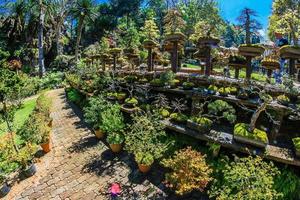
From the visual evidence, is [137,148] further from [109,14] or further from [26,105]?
[109,14]

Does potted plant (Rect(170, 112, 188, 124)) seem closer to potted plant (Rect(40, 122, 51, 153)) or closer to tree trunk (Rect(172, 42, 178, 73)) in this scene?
tree trunk (Rect(172, 42, 178, 73))

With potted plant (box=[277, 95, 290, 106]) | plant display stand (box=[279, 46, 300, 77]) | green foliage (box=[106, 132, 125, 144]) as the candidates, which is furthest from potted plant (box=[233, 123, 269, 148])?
green foliage (box=[106, 132, 125, 144])

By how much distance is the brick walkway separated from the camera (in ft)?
29.4

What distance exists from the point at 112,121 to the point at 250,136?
5.67 m

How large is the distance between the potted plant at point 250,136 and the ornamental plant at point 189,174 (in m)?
1.31

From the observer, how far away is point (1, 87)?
36.6 feet

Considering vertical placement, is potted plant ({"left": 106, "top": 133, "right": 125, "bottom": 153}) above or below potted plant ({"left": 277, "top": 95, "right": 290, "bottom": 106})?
below

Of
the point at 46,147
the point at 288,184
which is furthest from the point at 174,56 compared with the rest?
the point at 288,184

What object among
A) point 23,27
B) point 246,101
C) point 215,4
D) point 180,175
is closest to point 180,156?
point 180,175

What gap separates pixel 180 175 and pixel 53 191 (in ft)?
14.6

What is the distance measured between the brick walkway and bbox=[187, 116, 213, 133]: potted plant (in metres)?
2.01

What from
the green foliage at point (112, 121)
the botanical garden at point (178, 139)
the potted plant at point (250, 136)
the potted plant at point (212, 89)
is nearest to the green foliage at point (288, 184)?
the botanical garden at point (178, 139)

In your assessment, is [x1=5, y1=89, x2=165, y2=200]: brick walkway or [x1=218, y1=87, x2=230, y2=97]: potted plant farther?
[x1=218, y1=87, x2=230, y2=97]: potted plant

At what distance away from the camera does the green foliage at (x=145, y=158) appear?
368 inches
